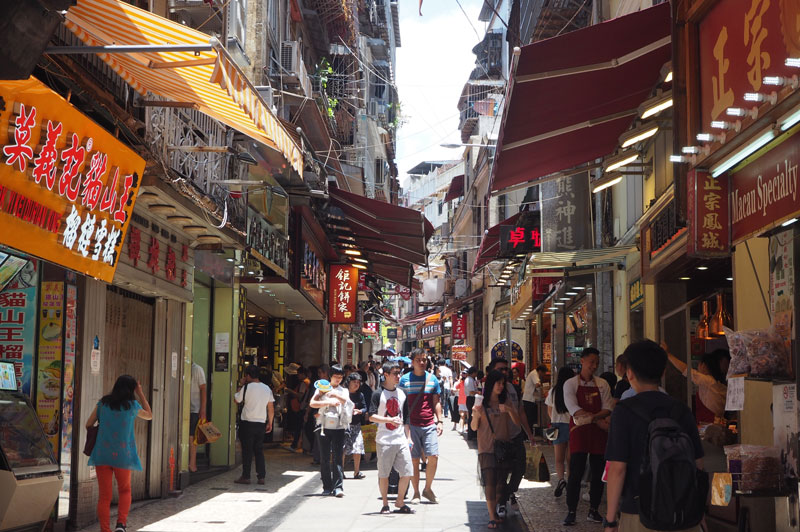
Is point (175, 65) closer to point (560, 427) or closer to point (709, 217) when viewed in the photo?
point (709, 217)

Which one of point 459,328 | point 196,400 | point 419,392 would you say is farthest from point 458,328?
point 419,392

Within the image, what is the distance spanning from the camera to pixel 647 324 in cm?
1438

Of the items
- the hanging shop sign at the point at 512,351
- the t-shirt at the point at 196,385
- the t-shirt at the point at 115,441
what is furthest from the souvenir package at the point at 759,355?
the hanging shop sign at the point at 512,351

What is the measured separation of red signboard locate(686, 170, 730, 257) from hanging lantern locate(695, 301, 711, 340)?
6461 mm

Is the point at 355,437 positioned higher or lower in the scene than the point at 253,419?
lower

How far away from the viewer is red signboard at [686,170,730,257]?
7.18m

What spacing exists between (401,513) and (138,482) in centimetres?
335

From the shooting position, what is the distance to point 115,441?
28.9 feet

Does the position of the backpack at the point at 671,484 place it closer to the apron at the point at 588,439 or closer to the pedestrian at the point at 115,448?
the pedestrian at the point at 115,448

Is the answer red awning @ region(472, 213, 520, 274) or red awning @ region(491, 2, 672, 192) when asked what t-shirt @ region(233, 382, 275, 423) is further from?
red awning @ region(472, 213, 520, 274)

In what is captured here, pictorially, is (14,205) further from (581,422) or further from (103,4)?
(581,422)

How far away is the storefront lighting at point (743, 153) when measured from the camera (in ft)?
19.8

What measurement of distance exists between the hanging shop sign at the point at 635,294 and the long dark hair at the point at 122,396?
8213 mm

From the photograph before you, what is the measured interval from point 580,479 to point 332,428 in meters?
4.02
